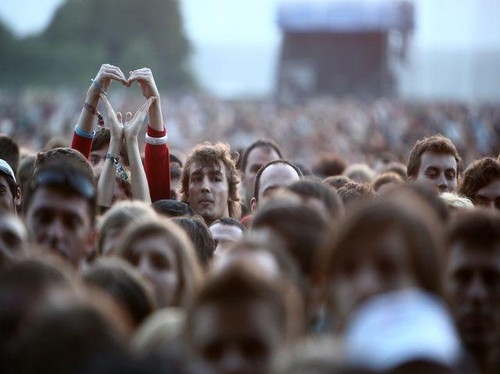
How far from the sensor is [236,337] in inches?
179

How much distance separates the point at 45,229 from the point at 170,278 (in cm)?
84

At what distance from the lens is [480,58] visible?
56281mm

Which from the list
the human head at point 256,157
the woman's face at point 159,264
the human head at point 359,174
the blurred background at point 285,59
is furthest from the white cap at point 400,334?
the blurred background at point 285,59

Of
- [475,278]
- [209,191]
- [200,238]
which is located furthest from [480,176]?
[475,278]

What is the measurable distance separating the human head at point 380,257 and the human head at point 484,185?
4475mm

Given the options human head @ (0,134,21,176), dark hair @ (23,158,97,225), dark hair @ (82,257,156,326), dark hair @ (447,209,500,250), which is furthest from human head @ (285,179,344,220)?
human head @ (0,134,21,176)

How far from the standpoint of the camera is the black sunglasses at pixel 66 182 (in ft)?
21.8

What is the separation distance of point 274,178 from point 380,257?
4.79 metres

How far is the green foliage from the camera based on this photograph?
85625mm

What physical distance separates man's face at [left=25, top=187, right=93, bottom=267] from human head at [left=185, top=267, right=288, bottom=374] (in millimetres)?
1910

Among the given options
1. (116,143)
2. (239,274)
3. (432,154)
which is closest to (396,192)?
(239,274)

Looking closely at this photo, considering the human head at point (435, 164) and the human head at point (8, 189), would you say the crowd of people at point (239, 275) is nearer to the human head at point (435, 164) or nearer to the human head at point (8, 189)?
the human head at point (8, 189)

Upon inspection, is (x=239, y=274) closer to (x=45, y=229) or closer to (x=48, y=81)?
(x=45, y=229)

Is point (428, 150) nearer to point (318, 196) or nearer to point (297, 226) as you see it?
point (318, 196)
